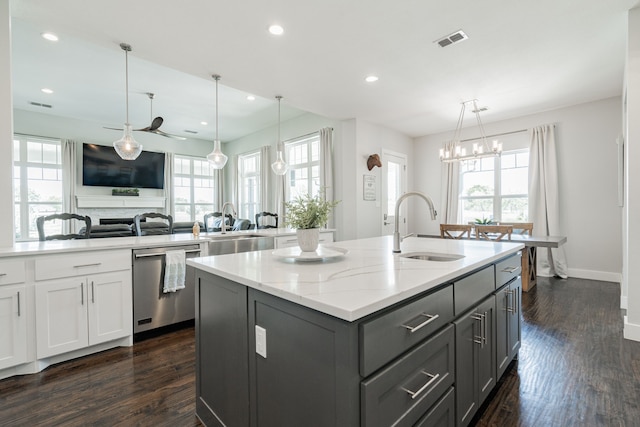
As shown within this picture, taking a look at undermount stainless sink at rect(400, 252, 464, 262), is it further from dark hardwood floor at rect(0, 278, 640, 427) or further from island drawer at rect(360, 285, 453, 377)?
dark hardwood floor at rect(0, 278, 640, 427)

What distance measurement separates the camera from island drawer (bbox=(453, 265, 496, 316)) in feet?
4.55

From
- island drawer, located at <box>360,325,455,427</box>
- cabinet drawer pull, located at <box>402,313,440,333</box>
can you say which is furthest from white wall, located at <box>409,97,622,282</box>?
cabinet drawer pull, located at <box>402,313,440,333</box>

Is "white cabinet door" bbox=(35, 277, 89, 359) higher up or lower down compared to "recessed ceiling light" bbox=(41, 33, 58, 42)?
lower down

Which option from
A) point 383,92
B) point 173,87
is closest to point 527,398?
point 383,92

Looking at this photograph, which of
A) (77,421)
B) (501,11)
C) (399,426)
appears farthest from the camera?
(501,11)

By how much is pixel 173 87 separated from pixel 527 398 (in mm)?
5723

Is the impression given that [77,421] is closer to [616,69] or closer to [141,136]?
[616,69]

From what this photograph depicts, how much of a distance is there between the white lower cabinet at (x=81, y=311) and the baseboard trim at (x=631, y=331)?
14.4 feet

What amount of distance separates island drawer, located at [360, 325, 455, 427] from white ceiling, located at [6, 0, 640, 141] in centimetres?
251

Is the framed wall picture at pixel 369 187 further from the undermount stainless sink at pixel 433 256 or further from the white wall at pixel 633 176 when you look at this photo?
the undermount stainless sink at pixel 433 256

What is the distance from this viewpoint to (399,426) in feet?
3.26

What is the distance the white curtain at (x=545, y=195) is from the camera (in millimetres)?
4910

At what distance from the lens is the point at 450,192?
6.22 metres

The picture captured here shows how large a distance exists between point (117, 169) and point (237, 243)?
6.06m
